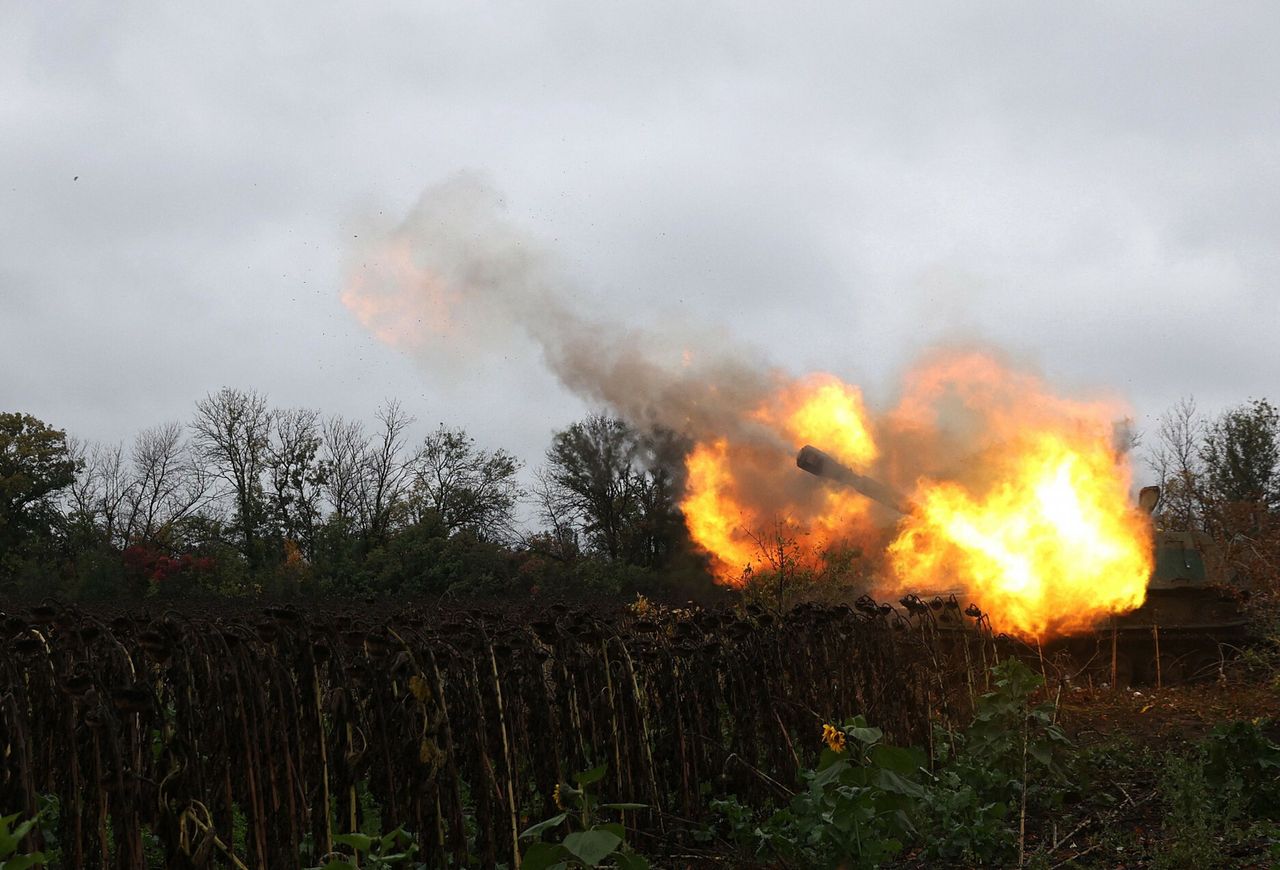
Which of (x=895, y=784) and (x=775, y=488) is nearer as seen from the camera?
→ (x=895, y=784)

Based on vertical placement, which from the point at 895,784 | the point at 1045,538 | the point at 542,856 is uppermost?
the point at 1045,538

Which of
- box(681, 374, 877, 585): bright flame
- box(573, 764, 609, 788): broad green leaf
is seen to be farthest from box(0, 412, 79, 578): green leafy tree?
box(573, 764, 609, 788): broad green leaf

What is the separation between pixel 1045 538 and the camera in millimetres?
15852

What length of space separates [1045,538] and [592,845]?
13517 millimetres

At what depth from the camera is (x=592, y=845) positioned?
12.7ft

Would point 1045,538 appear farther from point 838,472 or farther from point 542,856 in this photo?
point 542,856

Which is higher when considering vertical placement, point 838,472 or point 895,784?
point 838,472

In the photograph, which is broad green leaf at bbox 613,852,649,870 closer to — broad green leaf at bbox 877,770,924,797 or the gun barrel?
broad green leaf at bbox 877,770,924,797

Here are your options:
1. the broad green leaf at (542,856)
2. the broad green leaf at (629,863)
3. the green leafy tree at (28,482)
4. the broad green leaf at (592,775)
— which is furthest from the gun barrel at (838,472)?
the green leafy tree at (28,482)

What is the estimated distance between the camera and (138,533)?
5488cm


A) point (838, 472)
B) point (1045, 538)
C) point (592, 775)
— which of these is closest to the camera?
point (592, 775)

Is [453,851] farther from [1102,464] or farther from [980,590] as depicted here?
[1102,464]

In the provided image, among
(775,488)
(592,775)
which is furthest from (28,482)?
(592,775)

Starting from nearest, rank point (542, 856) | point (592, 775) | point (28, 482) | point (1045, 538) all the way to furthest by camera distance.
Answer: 1. point (542, 856)
2. point (592, 775)
3. point (1045, 538)
4. point (28, 482)
